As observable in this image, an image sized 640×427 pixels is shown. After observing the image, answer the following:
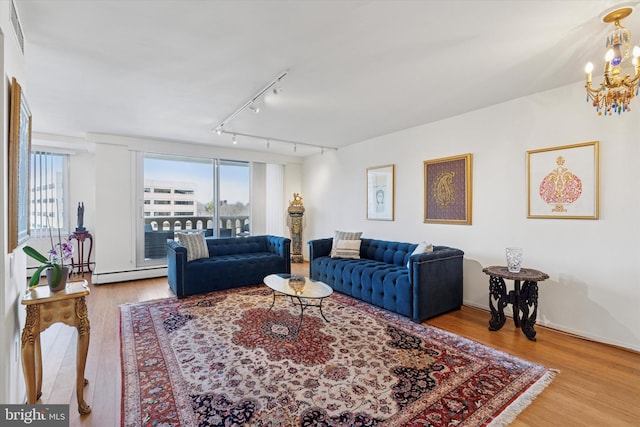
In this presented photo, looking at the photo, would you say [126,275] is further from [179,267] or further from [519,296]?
[519,296]

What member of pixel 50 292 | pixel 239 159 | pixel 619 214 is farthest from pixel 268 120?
pixel 619 214

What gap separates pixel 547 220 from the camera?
3.25m

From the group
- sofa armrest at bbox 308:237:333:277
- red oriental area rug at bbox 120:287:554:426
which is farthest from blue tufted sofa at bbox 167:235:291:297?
red oriental area rug at bbox 120:287:554:426

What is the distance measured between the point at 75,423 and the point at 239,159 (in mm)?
5372

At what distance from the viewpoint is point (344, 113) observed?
13.3ft

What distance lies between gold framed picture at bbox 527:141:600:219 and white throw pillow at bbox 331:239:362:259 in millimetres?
2377

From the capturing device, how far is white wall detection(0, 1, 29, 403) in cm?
139

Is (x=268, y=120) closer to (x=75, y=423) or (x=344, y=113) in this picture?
(x=344, y=113)

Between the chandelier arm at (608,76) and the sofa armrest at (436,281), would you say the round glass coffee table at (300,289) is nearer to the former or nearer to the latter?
the sofa armrest at (436,281)

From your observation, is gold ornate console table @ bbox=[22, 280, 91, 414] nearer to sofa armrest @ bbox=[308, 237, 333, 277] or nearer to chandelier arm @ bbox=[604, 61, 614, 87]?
sofa armrest @ bbox=[308, 237, 333, 277]

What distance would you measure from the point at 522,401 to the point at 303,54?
3087 millimetres

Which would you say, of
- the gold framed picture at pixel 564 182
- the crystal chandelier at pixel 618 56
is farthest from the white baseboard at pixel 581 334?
the crystal chandelier at pixel 618 56

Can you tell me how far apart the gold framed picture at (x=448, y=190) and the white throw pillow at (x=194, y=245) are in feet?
11.7

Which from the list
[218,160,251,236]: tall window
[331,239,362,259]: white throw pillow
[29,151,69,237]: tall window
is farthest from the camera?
[218,160,251,236]: tall window
